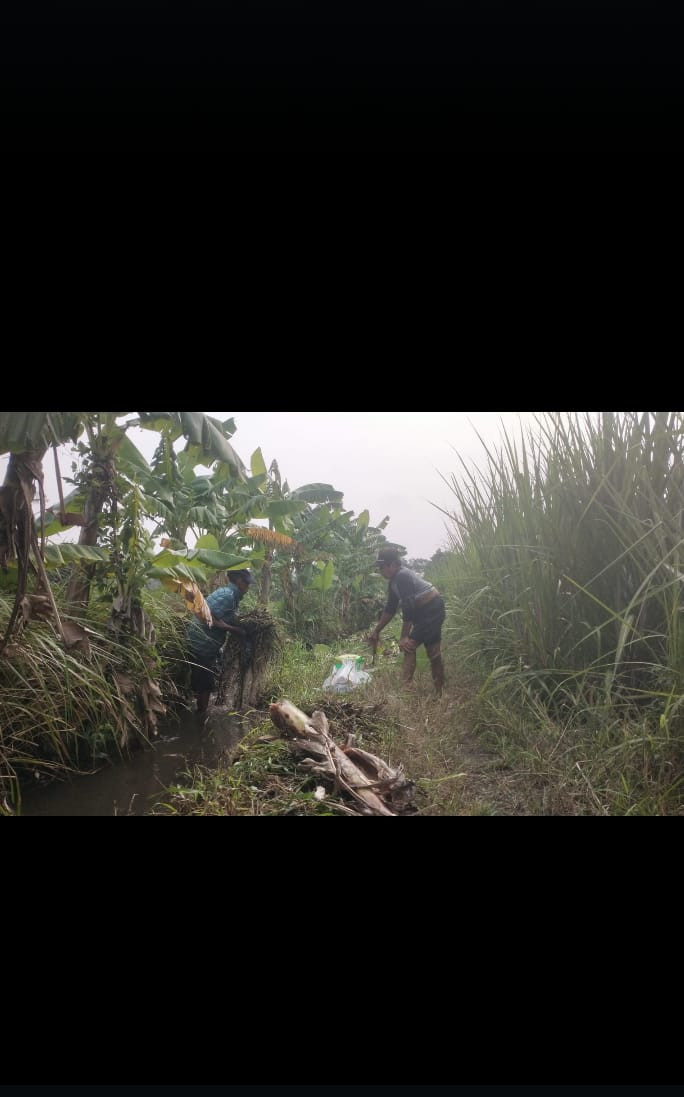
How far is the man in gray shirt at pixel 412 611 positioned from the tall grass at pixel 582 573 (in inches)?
2.8

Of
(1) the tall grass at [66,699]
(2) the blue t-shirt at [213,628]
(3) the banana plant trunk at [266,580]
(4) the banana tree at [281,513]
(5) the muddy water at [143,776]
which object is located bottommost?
(5) the muddy water at [143,776]

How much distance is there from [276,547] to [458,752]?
121cm

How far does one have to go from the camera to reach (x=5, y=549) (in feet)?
6.33

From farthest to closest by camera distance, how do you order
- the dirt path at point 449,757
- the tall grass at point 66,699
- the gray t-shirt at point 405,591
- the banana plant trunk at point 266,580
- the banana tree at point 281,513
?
1. the banana plant trunk at point 266,580
2. the banana tree at point 281,513
3. the gray t-shirt at point 405,591
4. the tall grass at point 66,699
5. the dirt path at point 449,757

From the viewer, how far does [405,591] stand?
187 centimetres

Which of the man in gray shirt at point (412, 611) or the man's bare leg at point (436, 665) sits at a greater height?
the man in gray shirt at point (412, 611)

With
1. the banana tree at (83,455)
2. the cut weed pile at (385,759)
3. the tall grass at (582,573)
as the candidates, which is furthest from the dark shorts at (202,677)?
the tall grass at (582,573)

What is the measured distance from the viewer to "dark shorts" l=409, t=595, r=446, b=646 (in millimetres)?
1834

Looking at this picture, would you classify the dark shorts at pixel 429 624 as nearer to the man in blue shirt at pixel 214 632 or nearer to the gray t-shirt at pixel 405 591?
the gray t-shirt at pixel 405 591

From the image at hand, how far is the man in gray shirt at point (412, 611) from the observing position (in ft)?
6.02

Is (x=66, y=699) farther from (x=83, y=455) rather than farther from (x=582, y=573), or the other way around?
(x=582, y=573)

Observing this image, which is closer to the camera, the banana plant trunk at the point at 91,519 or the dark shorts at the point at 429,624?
the dark shorts at the point at 429,624
